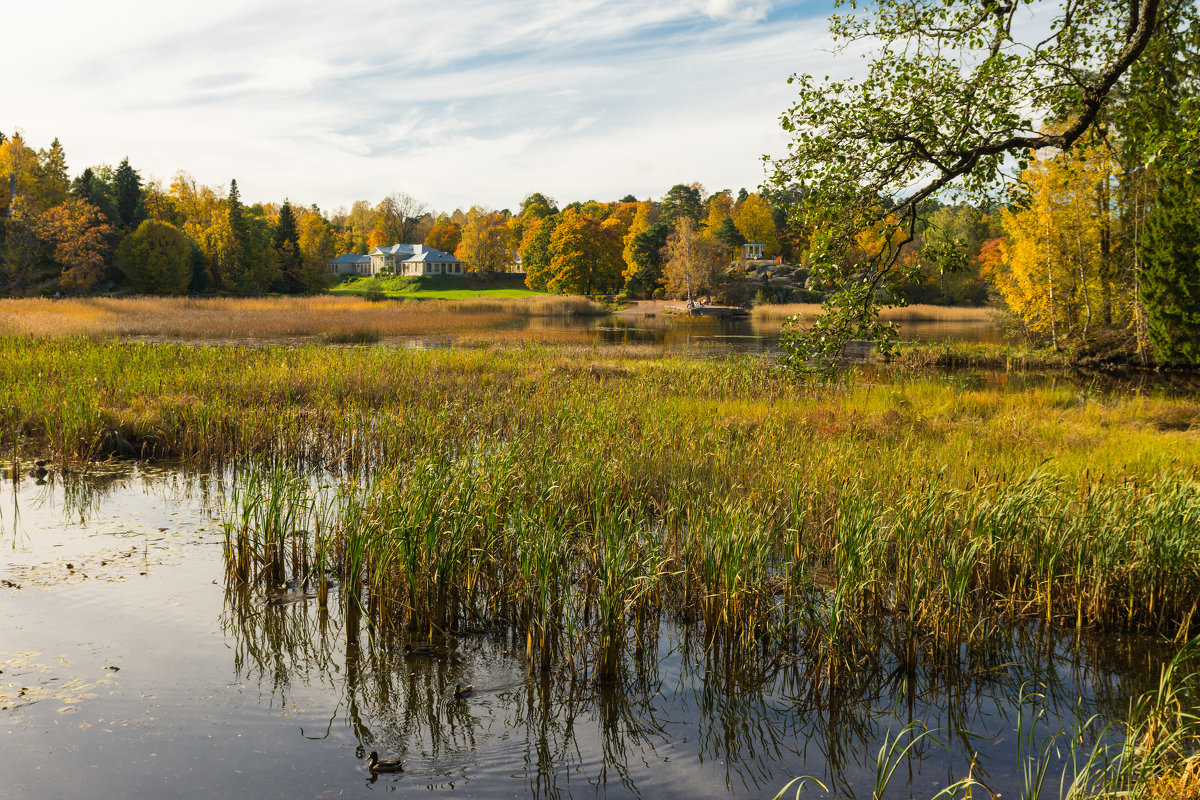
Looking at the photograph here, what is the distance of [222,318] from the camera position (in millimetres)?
35031

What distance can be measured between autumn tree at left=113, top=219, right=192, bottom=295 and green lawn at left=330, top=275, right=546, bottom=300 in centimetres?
2712

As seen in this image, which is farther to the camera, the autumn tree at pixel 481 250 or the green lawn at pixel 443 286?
the autumn tree at pixel 481 250

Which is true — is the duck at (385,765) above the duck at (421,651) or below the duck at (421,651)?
below

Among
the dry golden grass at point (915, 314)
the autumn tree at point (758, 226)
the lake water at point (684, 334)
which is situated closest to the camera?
the lake water at point (684, 334)

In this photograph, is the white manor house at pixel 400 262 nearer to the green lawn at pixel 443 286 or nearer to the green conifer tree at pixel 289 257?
the green lawn at pixel 443 286

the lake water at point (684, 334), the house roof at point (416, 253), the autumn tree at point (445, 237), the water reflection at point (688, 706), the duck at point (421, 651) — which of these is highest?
the autumn tree at point (445, 237)

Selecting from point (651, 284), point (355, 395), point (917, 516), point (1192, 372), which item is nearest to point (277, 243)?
point (651, 284)

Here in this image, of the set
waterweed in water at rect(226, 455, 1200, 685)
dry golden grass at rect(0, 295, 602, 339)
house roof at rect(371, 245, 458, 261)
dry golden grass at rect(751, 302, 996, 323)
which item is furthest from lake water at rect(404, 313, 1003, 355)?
house roof at rect(371, 245, 458, 261)

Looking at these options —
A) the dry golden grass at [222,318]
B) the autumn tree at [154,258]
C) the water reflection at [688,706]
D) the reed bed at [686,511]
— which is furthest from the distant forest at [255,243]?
the water reflection at [688,706]

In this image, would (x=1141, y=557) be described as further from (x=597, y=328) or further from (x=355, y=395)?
(x=597, y=328)

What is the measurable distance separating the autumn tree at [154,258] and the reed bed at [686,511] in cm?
4307

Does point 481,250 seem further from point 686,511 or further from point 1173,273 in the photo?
point 686,511

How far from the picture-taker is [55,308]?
32219 mm

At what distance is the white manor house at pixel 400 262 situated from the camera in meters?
100
